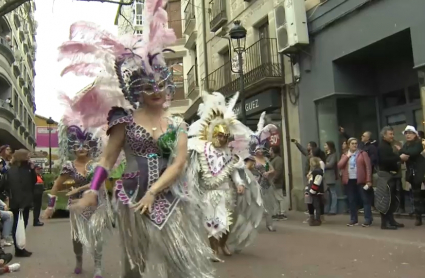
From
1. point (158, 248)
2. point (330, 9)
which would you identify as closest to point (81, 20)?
point (158, 248)

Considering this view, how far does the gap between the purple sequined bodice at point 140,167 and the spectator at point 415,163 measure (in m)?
6.85

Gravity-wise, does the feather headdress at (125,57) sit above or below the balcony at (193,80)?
below

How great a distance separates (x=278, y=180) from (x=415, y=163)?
343cm

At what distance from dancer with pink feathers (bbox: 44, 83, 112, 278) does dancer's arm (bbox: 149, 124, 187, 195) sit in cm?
190

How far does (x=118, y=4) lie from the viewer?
855 centimetres

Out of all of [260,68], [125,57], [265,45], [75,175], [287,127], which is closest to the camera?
[125,57]

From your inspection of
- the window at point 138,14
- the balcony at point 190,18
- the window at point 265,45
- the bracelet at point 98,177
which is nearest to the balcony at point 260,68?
the window at point 265,45

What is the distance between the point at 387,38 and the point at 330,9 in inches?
89.1

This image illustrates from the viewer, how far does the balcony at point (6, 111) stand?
3216 centimetres

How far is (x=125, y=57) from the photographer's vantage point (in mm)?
3729

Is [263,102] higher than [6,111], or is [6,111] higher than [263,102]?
[6,111]

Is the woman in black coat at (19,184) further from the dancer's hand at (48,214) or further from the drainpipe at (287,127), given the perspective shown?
the drainpipe at (287,127)

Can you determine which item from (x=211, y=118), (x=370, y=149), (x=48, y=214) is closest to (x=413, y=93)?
(x=370, y=149)

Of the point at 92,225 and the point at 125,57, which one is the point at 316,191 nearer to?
the point at 92,225
